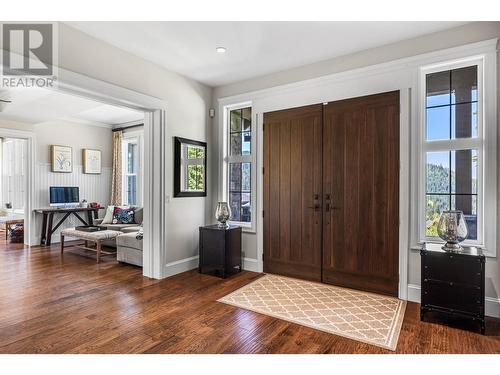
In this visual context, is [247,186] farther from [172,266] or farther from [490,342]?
[490,342]

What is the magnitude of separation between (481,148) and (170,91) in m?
3.67

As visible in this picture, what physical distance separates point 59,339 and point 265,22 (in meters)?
3.24

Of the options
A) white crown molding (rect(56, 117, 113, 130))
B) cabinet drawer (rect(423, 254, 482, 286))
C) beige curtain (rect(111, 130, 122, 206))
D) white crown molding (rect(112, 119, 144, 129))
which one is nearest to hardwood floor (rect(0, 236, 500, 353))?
cabinet drawer (rect(423, 254, 482, 286))

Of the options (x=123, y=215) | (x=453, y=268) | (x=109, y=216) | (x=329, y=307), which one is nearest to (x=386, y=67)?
→ (x=453, y=268)

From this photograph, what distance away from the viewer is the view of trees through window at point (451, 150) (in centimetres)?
299

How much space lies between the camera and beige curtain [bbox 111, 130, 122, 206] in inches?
285

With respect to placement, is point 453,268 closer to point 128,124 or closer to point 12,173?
point 128,124

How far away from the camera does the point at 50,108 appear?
17.1 ft

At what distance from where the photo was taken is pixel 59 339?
7.50 feet

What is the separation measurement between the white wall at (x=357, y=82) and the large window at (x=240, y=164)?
22 cm

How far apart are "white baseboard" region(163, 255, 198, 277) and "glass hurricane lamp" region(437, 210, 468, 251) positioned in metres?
3.16

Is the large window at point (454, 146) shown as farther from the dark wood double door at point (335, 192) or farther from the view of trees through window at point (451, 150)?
the dark wood double door at point (335, 192)

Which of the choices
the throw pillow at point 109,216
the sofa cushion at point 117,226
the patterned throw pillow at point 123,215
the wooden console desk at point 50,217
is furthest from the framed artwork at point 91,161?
the sofa cushion at point 117,226
